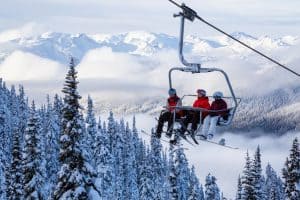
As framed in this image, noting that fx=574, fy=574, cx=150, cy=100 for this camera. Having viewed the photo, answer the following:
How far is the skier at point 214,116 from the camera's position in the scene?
22.5 metres

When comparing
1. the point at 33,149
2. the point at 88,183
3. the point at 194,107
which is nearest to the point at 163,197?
the point at 33,149

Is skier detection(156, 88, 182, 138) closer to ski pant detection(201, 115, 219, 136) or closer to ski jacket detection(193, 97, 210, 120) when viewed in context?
ski jacket detection(193, 97, 210, 120)

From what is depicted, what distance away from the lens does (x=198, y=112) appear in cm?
2300

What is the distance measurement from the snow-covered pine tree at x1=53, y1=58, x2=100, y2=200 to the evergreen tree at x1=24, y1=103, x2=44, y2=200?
10.8 m

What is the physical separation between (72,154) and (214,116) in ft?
29.3

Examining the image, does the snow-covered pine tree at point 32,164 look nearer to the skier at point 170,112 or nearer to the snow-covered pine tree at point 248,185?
the snow-covered pine tree at point 248,185

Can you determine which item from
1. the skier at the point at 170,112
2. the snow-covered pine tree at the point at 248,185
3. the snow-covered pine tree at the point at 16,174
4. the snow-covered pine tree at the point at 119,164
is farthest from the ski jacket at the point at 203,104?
the snow-covered pine tree at the point at 119,164

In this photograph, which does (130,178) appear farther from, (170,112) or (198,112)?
(198,112)

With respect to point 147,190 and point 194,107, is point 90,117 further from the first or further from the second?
point 194,107

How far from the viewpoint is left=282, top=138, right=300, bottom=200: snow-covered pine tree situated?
40.2 metres

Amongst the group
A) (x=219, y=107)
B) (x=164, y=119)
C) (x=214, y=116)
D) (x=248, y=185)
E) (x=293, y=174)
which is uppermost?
(x=219, y=107)

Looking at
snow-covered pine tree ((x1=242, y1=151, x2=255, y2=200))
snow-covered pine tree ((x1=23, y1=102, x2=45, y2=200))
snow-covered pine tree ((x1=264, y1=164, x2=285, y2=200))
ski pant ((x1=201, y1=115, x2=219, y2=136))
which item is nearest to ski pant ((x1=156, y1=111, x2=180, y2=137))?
ski pant ((x1=201, y1=115, x2=219, y2=136))

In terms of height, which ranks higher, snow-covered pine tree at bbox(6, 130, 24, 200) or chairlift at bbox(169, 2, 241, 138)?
chairlift at bbox(169, 2, 241, 138)

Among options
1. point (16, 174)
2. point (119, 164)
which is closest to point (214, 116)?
point (16, 174)
